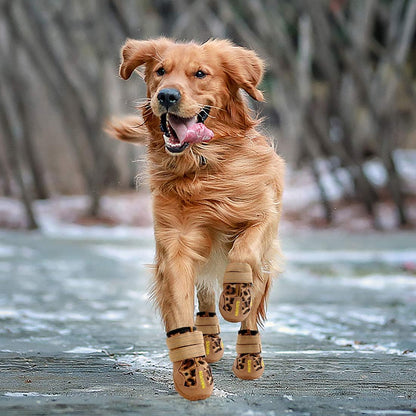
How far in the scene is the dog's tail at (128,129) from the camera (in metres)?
4.88

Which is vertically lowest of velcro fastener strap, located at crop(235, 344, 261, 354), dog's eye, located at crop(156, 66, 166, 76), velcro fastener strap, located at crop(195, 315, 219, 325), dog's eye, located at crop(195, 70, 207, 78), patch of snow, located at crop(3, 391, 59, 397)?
patch of snow, located at crop(3, 391, 59, 397)

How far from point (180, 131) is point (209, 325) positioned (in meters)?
1.30

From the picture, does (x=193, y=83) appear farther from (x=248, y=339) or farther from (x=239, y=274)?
(x=248, y=339)

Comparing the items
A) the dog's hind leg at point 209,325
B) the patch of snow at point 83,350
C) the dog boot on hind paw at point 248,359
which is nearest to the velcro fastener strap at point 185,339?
the dog boot on hind paw at point 248,359

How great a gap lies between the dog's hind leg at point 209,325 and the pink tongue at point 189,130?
99 cm

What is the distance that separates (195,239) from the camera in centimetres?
416

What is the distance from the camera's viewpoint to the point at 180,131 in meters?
4.20

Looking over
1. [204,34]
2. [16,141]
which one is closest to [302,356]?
Result: [16,141]

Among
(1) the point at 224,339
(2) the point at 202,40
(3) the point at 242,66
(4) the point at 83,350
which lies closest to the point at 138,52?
(3) the point at 242,66

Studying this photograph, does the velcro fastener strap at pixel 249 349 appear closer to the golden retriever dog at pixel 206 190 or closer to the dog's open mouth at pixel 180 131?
the golden retriever dog at pixel 206 190

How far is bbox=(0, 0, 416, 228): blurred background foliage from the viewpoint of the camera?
16.3m

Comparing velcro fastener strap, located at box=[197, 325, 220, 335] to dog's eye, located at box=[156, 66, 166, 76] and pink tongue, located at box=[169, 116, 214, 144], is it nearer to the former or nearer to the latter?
pink tongue, located at box=[169, 116, 214, 144]

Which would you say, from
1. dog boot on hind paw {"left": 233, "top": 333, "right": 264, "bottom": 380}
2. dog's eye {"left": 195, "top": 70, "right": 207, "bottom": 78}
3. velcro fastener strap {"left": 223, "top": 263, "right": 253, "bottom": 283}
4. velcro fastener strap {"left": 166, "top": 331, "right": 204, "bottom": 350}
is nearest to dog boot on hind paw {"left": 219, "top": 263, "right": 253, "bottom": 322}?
velcro fastener strap {"left": 223, "top": 263, "right": 253, "bottom": 283}

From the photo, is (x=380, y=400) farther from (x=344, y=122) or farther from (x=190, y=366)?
(x=344, y=122)
